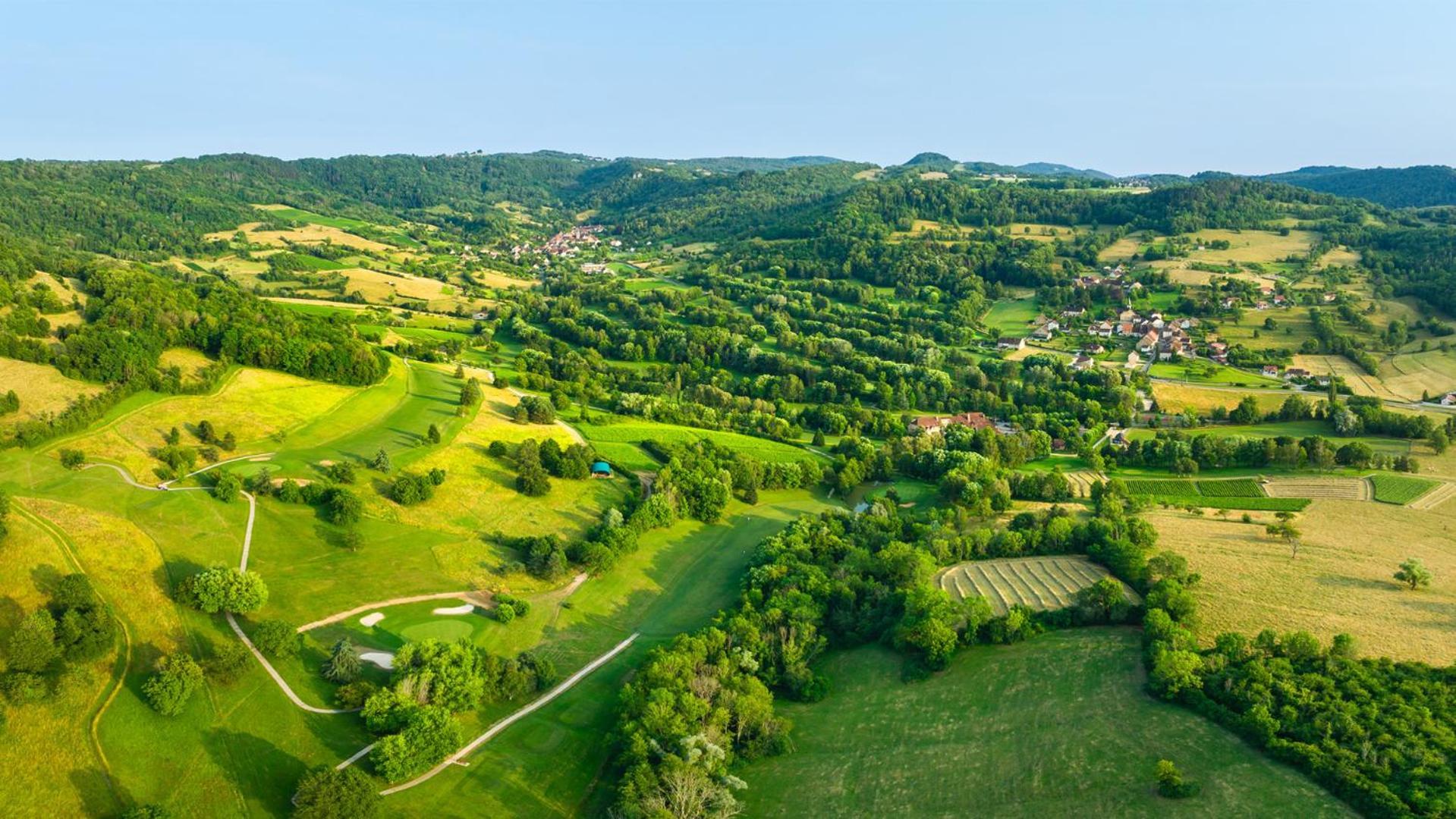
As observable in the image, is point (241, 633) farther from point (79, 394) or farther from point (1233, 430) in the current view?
point (1233, 430)

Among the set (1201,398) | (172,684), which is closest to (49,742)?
(172,684)

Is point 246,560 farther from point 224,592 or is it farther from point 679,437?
point 679,437

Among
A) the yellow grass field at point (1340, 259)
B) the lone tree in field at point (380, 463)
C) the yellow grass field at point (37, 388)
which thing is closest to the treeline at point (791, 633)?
the lone tree in field at point (380, 463)

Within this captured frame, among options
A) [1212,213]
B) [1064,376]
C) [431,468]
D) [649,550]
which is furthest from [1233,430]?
[1212,213]

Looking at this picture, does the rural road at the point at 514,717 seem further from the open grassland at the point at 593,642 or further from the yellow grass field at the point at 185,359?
the yellow grass field at the point at 185,359

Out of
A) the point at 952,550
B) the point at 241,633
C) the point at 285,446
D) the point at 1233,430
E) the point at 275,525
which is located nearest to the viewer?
the point at 241,633
